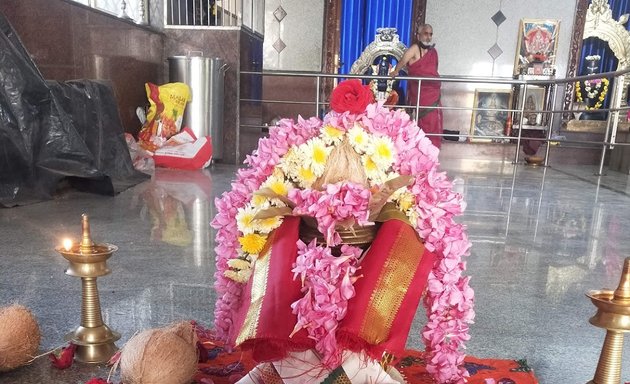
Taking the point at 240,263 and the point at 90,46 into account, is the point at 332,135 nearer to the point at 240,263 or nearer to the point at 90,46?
the point at 240,263

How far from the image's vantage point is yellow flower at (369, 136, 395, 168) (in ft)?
3.00

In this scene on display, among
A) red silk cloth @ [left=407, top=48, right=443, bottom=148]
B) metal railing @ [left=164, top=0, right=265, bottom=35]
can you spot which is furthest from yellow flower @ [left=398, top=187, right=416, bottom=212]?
red silk cloth @ [left=407, top=48, right=443, bottom=148]

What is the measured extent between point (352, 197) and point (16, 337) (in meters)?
0.84

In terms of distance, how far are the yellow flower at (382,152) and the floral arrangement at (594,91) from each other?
8.70m

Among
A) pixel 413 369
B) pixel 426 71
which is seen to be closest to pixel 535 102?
pixel 426 71

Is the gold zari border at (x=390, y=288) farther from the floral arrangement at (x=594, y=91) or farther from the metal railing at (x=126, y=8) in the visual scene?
the floral arrangement at (x=594, y=91)

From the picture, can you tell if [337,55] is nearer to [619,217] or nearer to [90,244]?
[619,217]

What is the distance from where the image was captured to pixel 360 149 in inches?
→ 36.1

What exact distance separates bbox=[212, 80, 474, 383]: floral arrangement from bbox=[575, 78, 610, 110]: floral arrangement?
8.65 m

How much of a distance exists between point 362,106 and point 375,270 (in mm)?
309

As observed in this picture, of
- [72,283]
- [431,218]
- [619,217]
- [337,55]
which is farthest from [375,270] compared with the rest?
[337,55]

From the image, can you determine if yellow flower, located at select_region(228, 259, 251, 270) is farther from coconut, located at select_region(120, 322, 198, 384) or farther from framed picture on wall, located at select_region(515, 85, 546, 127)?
framed picture on wall, located at select_region(515, 85, 546, 127)

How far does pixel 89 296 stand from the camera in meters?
1.15

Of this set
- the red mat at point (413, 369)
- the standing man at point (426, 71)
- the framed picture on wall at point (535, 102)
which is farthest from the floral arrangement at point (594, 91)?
the red mat at point (413, 369)
